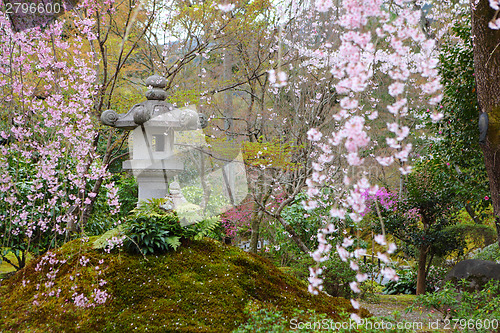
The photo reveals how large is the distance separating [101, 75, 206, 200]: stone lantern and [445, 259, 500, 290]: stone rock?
3.85 meters

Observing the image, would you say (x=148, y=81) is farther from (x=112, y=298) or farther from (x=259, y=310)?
(x=259, y=310)

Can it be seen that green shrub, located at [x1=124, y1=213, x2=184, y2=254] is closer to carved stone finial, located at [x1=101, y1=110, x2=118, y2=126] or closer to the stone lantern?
the stone lantern

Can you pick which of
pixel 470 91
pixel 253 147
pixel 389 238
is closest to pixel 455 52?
pixel 470 91

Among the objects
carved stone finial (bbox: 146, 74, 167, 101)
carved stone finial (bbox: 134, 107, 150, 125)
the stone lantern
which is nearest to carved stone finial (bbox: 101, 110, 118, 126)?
the stone lantern

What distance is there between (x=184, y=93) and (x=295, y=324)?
11.3 ft

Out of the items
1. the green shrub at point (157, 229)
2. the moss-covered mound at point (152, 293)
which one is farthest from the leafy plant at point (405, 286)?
the green shrub at point (157, 229)

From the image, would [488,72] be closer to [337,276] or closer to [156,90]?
→ [337,276]

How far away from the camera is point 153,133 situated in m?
4.20

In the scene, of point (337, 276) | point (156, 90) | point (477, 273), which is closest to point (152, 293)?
point (156, 90)

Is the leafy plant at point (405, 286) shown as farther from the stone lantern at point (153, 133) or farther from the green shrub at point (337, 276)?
the stone lantern at point (153, 133)

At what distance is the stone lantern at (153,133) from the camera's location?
405 cm

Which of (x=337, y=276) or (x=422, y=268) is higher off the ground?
(x=337, y=276)

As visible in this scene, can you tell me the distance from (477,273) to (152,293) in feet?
13.1

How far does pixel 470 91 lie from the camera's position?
412 centimetres
